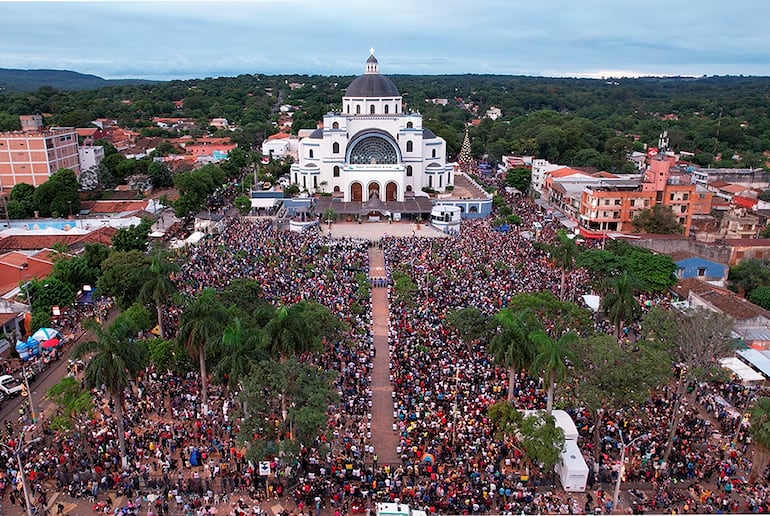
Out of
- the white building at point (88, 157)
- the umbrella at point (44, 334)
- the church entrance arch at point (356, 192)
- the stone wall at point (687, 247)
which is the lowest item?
the umbrella at point (44, 334)

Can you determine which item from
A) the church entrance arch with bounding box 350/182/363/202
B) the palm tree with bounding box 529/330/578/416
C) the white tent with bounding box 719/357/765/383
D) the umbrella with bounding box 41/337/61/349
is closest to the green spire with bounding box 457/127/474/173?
the church entrance arch with bounding box 350/182/363/202

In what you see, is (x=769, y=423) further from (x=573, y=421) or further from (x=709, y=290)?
(x=709, y=290)

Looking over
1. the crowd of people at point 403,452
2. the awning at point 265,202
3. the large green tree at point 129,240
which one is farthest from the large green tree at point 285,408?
the awning at point 265,202

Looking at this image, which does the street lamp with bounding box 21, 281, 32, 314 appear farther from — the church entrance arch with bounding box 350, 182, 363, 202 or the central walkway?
the church entrance arch with bounding box 350, 182, 363, 202

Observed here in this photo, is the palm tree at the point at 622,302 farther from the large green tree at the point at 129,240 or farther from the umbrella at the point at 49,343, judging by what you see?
the large green tree at the point at 129,240

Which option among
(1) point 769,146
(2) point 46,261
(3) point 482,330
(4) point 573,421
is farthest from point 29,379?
(1) point 769,146

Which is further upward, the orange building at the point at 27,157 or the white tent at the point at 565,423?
the orange building at the point at 27,157
